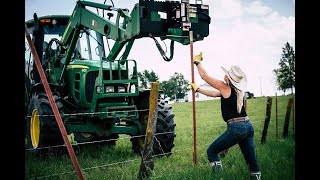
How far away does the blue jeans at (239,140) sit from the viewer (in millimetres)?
3230

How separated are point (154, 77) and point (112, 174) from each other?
4.70 feet

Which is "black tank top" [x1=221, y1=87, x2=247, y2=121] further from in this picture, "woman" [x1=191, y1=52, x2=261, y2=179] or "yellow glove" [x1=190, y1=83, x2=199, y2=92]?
"yellow glove" [x1=190, y1=83, x2=199, y2=92]

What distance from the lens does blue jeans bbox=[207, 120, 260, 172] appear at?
3.23 m

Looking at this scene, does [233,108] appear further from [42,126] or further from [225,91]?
[42,126]

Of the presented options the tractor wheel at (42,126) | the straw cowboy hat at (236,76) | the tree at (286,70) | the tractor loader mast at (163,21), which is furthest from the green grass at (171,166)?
the tractor loader mast at (163,21)

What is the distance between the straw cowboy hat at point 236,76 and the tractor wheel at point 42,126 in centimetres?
222

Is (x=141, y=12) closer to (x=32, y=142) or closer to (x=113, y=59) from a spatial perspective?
(x=113, y=59)

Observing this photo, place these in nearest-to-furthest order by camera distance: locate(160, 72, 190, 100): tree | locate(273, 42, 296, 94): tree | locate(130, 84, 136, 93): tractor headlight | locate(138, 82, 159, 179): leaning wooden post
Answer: locate(138, 82, 159, 179): leaning wooden post → locate(273, 42, 296, 94): tree → locate(160, 72, 190, 100): tree → locate(130, 84, 136, 93): tractor headlight

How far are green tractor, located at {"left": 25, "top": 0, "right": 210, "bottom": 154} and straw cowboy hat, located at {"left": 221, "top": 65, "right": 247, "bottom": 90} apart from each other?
31.3 inches

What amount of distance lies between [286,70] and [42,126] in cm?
287

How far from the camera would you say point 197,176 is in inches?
137

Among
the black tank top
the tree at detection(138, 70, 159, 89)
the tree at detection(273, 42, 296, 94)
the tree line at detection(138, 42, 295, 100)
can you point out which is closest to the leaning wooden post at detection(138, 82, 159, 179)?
the tree line at detection(138, 42, 295, 100)

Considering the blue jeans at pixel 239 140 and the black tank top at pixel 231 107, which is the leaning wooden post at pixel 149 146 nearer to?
the blue jeans at pixel 239 140
